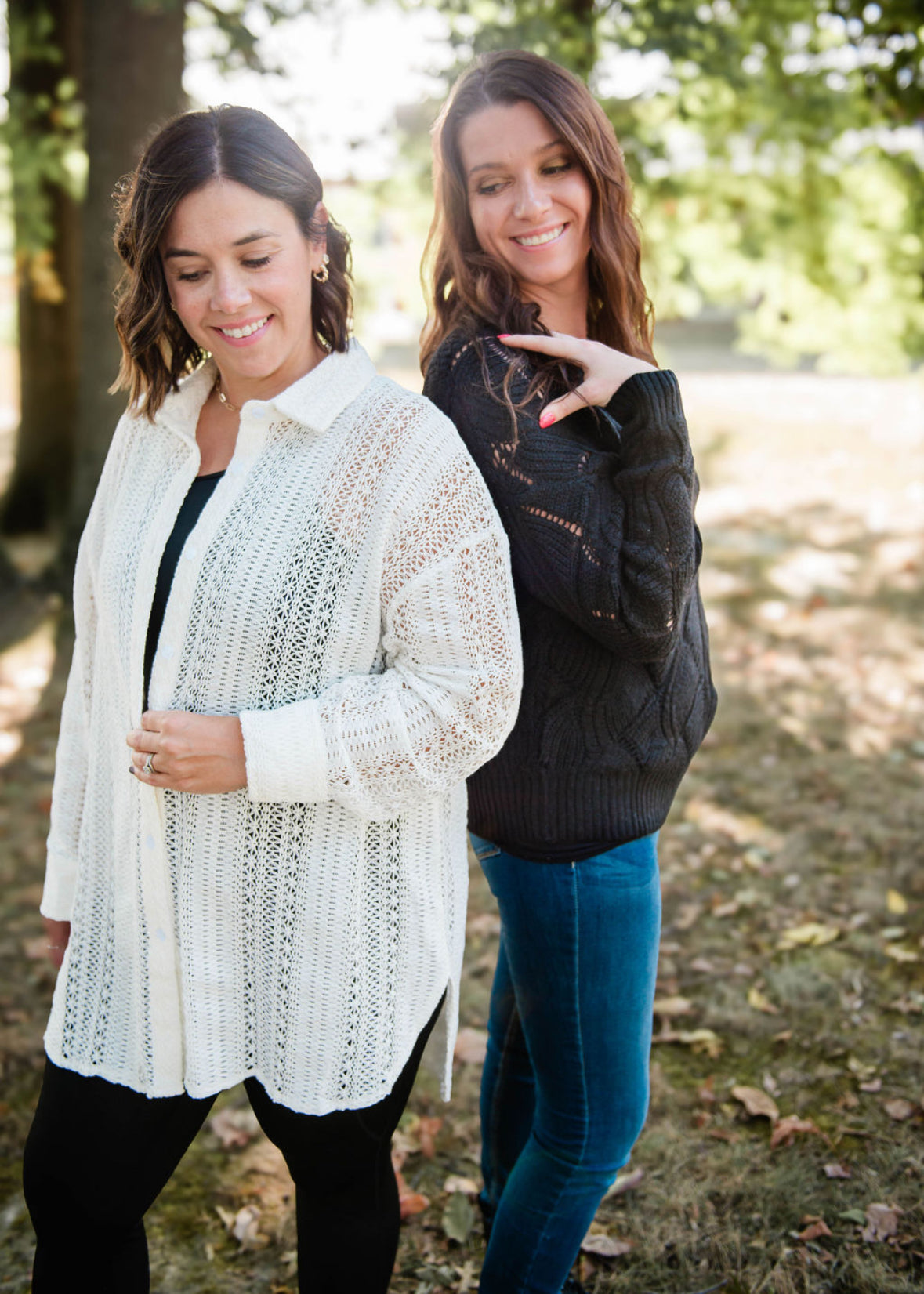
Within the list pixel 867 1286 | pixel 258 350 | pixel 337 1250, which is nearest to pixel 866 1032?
pixel 867 1286

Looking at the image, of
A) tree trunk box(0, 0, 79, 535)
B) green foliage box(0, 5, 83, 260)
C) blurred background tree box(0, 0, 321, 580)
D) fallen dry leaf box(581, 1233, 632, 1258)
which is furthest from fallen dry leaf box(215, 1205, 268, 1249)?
tree trunk box(0, 0, 79, 535)

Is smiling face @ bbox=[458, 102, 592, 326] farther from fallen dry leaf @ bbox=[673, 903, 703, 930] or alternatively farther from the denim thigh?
fallen dry leaf @ bbox=[673, 903, 703, 930]

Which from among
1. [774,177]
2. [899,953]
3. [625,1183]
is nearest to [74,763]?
[625,1183]

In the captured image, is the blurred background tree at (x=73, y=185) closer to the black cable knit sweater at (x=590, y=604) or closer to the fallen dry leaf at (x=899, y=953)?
the black cable knit sweater at (x=590, y=604)

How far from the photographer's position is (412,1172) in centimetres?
307

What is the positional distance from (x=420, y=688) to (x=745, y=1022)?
2401 millimetres

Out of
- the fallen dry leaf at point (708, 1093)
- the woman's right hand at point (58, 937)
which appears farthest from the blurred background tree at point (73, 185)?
the fallen dry leaf at point (708, 1093)

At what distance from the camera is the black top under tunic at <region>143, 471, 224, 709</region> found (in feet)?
6.12

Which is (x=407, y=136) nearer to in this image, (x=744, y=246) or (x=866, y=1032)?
(x=744, y=246)

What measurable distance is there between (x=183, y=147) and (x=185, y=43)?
16.9 feet

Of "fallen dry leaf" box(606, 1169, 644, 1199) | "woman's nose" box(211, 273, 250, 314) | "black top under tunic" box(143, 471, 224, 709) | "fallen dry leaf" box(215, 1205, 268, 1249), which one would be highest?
"woman's nose" box(211, 273, 250, 314)

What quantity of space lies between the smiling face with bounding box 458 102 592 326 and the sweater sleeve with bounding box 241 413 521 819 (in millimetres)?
499

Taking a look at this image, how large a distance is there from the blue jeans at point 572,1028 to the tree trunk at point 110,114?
4.87 metres

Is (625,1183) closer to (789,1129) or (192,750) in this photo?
(789,1129)
